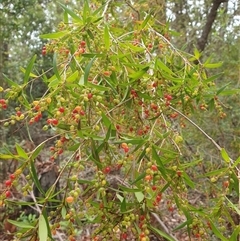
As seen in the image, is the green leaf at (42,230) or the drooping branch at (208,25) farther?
the drooping branch at (208,25)

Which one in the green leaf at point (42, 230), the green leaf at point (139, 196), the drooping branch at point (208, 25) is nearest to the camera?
the green leaf at point (42, 230)

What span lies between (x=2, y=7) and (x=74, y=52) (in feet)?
11.1

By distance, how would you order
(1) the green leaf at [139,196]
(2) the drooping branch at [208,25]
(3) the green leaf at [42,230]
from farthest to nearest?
1. (2) the drooping branch at [208,25]
2. (1) the green leaf at [139,196]
3. (3) the green leaf at [42,230]

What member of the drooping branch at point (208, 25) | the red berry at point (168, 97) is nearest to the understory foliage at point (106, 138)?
the red berry at point (168, 97)

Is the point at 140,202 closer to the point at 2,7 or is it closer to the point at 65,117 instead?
the point at 65,117

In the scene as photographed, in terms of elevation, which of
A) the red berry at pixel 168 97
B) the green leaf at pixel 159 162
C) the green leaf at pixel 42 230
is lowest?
the green leaf at pixel 42 230

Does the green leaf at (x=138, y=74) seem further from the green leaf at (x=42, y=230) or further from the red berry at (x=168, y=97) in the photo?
the green leaf at (x=42, y=230)

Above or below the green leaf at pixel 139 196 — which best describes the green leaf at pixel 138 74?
above

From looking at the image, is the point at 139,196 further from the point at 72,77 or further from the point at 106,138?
the point at 72,77

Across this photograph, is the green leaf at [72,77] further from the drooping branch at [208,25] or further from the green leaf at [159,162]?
the drooping branch at [208,25]

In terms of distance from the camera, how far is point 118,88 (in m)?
0.98

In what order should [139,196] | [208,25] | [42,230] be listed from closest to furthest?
[42,230], [139,196], [208,25]

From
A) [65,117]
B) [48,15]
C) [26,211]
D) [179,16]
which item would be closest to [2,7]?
[179,16]

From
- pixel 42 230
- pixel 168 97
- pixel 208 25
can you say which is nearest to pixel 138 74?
pixel 168 97
